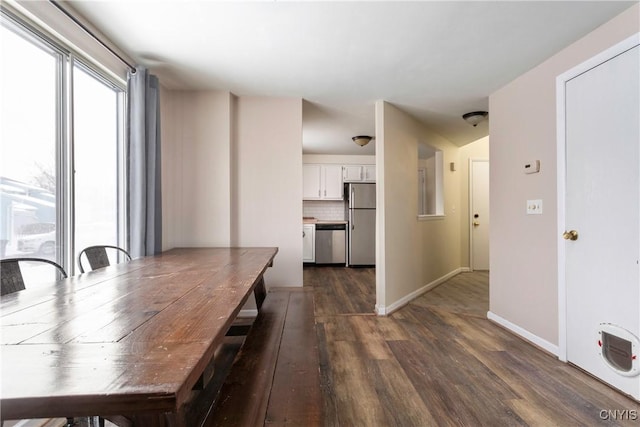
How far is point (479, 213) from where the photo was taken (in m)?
5.14

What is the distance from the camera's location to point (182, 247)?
2.88 m

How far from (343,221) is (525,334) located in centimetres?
388

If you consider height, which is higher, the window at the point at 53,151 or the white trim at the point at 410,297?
the window at the point at 53,151

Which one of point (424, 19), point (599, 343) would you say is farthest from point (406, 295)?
point (424, 19)

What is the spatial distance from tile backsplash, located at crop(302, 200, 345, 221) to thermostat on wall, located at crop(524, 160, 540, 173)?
4024 millimetres

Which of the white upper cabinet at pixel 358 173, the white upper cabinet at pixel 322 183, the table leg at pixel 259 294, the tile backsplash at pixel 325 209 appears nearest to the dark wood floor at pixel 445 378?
the table leg at pixel 259 294

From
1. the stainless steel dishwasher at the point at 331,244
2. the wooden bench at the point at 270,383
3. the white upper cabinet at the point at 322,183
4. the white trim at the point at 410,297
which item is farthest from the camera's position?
the white upper cabinet at the point at 322,183

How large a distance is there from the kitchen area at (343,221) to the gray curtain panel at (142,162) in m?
3.56

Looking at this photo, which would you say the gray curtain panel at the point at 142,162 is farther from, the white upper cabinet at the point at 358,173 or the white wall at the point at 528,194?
the white upper cabinet at the point at 358,173

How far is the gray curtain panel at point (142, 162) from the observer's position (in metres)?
2.23

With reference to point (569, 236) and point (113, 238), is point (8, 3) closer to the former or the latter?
point (113, 238)

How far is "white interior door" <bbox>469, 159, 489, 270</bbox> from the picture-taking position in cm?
514

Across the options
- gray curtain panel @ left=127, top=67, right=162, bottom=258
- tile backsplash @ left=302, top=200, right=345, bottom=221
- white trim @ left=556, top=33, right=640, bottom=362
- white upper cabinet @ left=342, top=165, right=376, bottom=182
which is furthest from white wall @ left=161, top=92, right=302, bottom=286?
tile backsplash @ left=302, top=200, right=345, bottom=221

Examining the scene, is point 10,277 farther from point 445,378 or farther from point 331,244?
point 331,244
